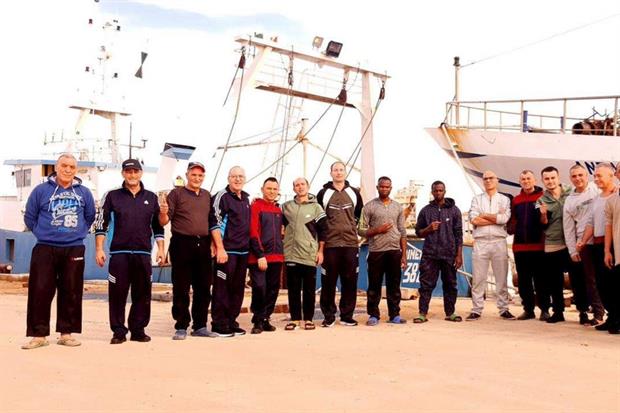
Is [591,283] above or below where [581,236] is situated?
below

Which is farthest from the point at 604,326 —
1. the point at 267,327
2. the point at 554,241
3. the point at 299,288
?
the point at 267,327

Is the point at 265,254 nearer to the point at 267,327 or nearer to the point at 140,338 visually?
the point at 267,327

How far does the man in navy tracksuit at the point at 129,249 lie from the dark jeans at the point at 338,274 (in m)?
1.97

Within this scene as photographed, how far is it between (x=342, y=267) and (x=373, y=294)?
518mm

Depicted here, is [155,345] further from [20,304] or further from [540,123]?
[540,123]

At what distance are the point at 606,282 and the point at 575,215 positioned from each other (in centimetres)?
79

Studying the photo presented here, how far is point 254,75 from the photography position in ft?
46.8

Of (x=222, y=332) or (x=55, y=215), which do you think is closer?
(x=55, y=215)

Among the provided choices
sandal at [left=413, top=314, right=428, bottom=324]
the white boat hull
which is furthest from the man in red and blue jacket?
the white boat hull

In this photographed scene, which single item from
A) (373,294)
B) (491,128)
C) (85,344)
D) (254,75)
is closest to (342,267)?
(373,294)

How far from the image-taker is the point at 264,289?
7.55 meters

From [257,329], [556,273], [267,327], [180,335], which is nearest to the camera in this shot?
[180,335]

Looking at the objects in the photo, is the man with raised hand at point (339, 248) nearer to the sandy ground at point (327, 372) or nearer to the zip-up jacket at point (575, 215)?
the sandy ground at point (327, 372)

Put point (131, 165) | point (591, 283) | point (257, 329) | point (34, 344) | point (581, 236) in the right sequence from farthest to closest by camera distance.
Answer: point (591, 283), point (581, 236), point (257, 329), point (131, 165), point (34, 344)
